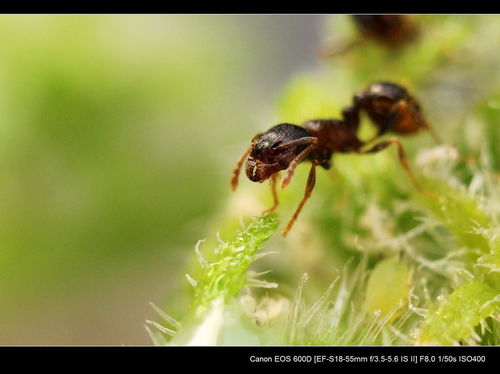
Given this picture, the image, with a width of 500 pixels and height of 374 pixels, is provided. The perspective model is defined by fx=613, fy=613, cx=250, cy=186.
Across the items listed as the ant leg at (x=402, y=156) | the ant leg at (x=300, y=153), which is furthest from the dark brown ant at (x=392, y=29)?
the ant leg at (x=300, y=153)

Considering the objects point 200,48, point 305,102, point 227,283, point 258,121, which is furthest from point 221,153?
point 227,283

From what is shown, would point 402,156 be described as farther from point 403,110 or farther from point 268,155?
point 268,155

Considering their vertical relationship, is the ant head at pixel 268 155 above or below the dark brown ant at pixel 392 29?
below

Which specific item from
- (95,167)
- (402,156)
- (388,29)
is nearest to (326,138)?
(402,156)

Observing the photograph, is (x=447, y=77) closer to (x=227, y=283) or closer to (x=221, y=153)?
(x=221, y=153)

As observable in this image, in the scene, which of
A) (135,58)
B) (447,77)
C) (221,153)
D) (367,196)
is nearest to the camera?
(367,196)

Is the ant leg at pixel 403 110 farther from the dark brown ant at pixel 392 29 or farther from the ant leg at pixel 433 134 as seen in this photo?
the dark brown ant at pixel 392 29

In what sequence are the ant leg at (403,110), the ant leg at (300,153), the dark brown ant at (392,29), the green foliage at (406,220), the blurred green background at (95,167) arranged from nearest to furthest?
the green foliage at (406,220), the ant leg at (300,153), the ant leg at (403,110), the dark brown ant at (392,29), the blurred green background at (95,167)
